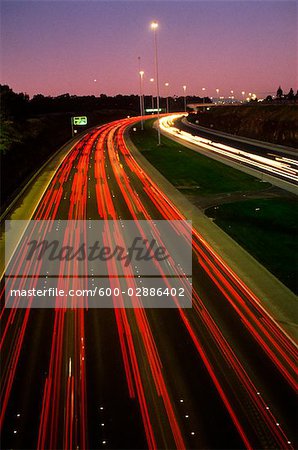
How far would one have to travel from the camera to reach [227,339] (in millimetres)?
12688

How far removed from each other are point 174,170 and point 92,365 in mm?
29520

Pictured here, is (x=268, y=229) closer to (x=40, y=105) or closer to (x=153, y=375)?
(x=153, y=375)

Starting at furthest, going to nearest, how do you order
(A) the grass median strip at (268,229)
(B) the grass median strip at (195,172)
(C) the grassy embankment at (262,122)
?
(C) the grassy embankment at (262,122) → (B) the grass median strip at (195,172) → (A) the grass median strip at (268,229)

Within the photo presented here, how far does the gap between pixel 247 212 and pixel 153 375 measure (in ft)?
52.8

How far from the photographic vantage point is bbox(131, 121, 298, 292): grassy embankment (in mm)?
18594

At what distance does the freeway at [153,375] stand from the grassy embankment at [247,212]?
122 inches

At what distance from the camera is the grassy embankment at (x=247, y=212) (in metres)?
18.6

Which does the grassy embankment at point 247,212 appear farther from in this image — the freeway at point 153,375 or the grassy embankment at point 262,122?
the grassy embankment at point 262,122

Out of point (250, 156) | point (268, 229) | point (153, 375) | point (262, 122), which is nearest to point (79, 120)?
point (262, 122)

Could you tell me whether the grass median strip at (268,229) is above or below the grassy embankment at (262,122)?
below

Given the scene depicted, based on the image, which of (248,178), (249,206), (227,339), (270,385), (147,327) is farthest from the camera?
(248,178)

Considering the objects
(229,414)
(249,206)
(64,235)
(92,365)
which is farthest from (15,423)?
(249,206)

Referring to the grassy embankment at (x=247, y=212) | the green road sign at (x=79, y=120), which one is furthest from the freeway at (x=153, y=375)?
the green road sign at (x=79, y=120)

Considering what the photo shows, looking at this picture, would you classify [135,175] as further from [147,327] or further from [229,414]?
[229,414]
